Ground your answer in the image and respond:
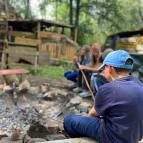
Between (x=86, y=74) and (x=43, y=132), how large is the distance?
15.8 ft

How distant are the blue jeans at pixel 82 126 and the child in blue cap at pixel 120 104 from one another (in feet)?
0.46

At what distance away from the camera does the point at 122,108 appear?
3572mm

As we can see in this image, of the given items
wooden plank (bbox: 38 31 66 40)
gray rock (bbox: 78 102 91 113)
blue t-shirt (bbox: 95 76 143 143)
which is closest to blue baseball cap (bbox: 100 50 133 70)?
blue t-shirt (bbox: 95 76 143 143)

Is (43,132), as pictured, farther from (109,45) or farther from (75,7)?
(75,7)

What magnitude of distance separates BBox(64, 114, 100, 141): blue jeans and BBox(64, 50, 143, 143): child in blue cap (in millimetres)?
139

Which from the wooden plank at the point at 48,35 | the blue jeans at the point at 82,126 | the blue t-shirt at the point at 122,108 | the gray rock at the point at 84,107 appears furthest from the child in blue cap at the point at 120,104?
the wooden plank at the point at 48,35

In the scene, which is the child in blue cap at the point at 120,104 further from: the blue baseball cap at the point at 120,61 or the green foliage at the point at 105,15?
the green foliage at the point at 105,15

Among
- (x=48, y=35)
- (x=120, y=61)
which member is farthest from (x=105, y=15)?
(x=120, y=61)

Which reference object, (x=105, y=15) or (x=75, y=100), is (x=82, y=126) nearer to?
(x=75, y=100)

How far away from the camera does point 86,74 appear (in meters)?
9.86

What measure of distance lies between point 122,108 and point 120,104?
0.04 metres

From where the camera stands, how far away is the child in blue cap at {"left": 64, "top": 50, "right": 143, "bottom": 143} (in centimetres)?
357

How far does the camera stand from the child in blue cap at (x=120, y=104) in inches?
141

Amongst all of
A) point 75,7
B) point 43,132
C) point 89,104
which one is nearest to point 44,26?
point 75,7
